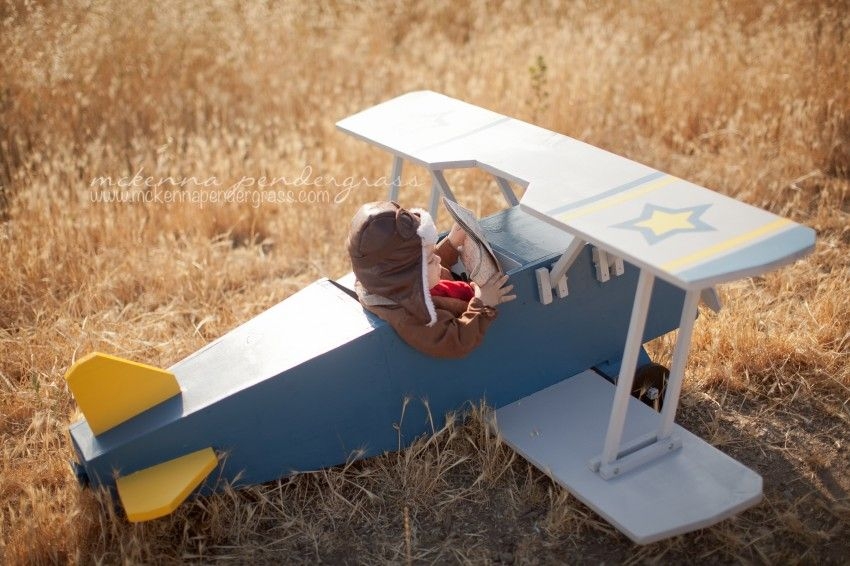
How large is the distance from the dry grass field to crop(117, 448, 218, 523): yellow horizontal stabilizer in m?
0.22

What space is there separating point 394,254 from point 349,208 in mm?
2483

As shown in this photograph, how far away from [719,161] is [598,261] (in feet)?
8.71

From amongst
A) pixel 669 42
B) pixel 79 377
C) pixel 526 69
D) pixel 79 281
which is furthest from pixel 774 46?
pixel 79 377

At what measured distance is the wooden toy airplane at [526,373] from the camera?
2902mm

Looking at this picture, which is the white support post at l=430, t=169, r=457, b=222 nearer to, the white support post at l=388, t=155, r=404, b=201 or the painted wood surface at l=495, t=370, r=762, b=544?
the white support post at l=388, t=155, r=404, b=201

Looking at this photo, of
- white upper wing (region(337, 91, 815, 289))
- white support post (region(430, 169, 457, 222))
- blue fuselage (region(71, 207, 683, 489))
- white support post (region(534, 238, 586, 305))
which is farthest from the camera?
white support post (region(430, 169, 457, 222))

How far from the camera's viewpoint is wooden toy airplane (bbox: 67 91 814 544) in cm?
290

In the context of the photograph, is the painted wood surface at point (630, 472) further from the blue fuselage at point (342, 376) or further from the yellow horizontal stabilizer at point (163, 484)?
the yellow horizontal stabilizer at point (163, 484)

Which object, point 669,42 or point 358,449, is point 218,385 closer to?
point 358,449

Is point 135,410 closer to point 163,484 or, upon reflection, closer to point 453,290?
point 163,484

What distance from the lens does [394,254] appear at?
10.6 ft

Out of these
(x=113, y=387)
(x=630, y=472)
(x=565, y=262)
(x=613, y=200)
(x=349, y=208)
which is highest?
(x=613, y=200)

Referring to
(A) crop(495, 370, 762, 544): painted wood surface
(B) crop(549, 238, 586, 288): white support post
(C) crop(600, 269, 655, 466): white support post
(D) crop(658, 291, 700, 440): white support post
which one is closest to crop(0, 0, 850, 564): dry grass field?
(A) crop(495, 370, 762, 544): painted wood surface

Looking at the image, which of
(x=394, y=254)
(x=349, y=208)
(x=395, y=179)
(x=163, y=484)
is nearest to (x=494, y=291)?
(x=394, y=254)
